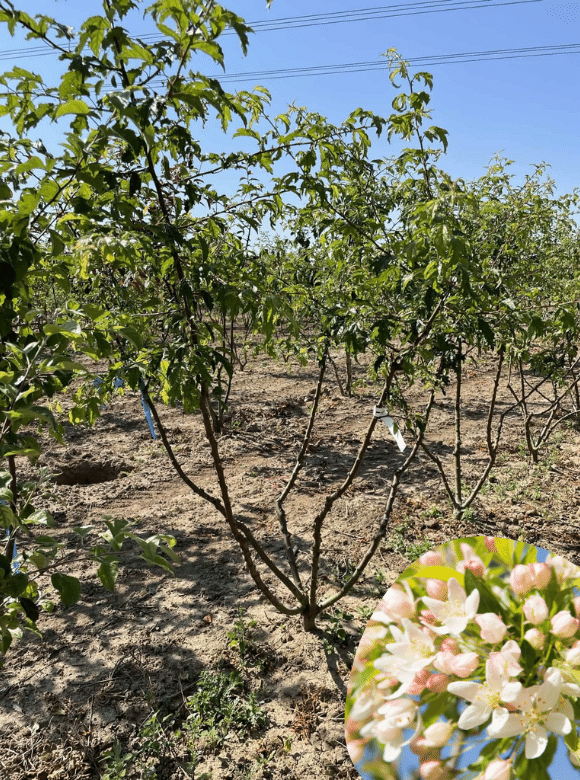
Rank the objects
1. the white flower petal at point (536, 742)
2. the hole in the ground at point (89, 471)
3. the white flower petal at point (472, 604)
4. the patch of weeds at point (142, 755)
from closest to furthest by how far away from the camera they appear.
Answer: the white flower petal at point (536, 742) < the white flower petal at point (472, 604) < the patch of weeds at point (142, 755) < the hole in the ground at point (89, 471)

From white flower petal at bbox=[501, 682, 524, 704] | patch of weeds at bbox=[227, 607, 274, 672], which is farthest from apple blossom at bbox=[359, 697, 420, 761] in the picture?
patch of weeds at bbox=[227, 607, 274, 672]

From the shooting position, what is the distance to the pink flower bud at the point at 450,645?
0.61 meters

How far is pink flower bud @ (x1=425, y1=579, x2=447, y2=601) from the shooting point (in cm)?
67

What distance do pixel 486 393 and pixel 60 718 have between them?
714 cm

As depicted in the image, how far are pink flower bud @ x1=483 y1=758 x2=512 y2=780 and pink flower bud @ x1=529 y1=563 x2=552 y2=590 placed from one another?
0.63 feet

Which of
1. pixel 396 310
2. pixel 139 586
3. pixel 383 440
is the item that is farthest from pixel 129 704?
pixel 383 440

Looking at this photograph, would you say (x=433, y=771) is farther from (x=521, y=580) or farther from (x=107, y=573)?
(x=107, y=573)

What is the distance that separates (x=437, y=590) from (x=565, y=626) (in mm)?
144

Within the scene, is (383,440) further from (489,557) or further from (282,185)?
(489,557)

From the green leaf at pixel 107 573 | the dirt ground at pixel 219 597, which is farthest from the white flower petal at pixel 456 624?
the dirt ground at pixel 219 597

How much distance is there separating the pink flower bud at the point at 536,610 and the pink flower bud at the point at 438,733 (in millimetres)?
147

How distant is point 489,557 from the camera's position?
26.9 inches

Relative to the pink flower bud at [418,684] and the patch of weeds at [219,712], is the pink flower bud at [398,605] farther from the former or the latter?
the patch of weeds at [219,712]

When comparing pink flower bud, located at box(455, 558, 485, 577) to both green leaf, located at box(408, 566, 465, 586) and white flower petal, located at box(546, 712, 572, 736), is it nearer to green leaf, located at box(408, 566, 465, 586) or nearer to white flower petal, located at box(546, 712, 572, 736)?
green leaf, located at box(408, 566, 465, 586)
